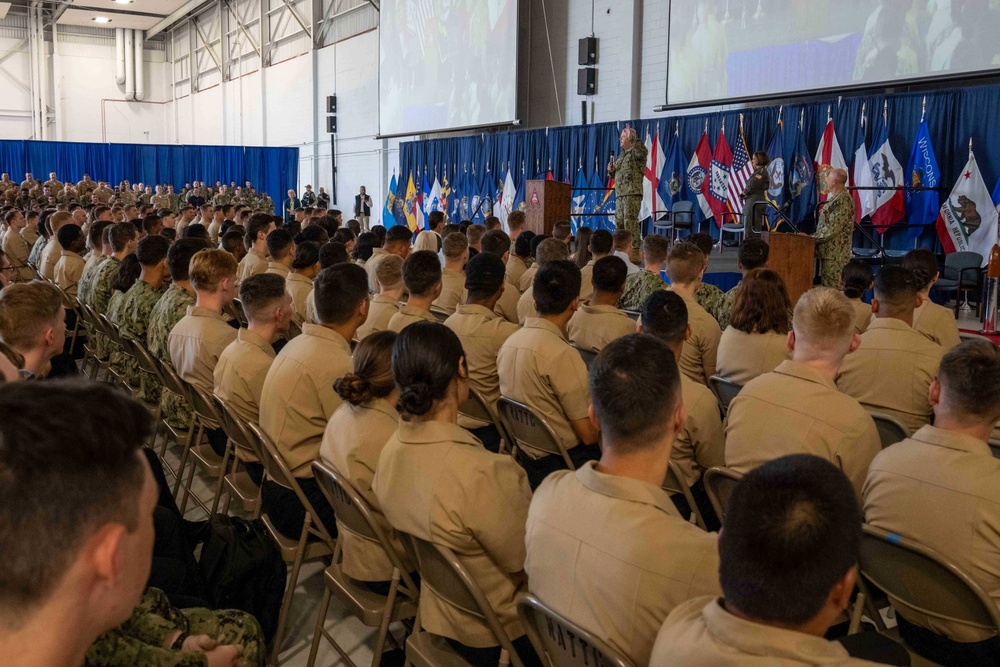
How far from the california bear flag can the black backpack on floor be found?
7.97m

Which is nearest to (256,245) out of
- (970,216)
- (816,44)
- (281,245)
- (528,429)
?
(281,245)

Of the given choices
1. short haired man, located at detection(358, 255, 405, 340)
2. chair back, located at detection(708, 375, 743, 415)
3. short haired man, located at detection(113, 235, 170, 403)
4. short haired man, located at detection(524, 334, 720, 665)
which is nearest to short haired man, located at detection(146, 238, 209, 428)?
short haired man, located at detection(113, 235, 170, 403)

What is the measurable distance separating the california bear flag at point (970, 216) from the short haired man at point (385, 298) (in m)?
6.42

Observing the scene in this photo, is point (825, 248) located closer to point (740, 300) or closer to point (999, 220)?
point (999, 220)

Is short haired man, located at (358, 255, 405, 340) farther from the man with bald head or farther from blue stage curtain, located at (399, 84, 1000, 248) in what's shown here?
blue stage curtain, located at (399, 84, 1000, 248)

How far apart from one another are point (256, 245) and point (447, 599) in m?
6.28

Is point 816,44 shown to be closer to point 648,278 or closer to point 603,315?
point 648,278

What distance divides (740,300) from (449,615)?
2199 millimetres

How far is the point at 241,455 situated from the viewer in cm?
322

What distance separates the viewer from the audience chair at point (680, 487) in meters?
2.60

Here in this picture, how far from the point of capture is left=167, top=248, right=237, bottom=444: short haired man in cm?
382

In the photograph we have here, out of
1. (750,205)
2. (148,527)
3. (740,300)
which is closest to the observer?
(148,527)

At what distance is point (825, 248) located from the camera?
799 centimetres

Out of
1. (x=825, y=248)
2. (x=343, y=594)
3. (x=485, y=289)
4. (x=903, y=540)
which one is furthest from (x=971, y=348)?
(x=825, y=248)
